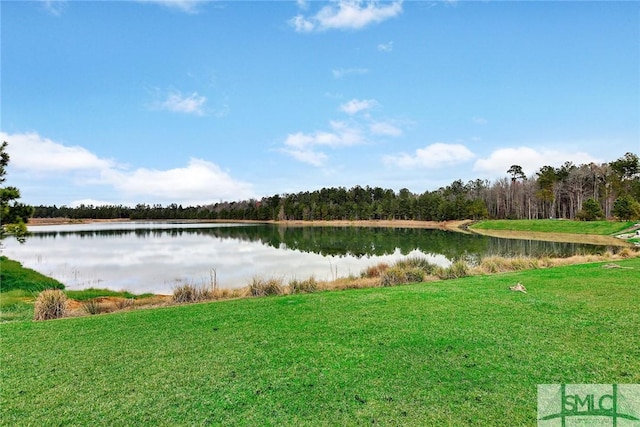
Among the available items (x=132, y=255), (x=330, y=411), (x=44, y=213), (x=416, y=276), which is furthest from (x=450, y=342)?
(x=44, y=213)

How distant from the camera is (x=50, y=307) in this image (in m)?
6.51

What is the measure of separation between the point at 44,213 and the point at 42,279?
131122 mm

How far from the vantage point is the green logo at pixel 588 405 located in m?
2.55

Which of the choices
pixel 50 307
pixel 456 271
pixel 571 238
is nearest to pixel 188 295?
pixel 50 307

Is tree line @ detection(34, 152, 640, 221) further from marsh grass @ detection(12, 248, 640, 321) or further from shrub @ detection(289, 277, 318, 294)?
shrub @ detection(289, 277, 318, 294)

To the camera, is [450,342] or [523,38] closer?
[450,342]

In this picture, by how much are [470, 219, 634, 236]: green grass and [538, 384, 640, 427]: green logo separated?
38.0 meters

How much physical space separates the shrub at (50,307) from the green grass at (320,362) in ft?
4.26

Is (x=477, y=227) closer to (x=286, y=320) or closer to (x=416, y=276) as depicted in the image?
(x=416, y=276)

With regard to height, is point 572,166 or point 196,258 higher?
point 572,166

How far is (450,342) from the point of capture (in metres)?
3.97

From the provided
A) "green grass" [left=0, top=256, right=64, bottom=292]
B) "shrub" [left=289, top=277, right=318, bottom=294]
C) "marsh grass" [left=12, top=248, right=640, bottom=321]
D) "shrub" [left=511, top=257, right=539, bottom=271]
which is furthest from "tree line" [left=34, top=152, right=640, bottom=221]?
"shrub" [left=511, top=257, right=539, bottom=271]

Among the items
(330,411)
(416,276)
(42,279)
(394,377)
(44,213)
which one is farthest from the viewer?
(44,213)

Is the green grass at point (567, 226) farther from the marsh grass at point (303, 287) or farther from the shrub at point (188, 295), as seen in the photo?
the shrub at point (188, 295)
